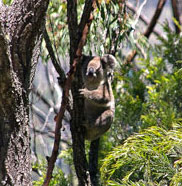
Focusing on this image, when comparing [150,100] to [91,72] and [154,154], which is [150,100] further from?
[154,154]

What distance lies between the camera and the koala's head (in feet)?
12.1

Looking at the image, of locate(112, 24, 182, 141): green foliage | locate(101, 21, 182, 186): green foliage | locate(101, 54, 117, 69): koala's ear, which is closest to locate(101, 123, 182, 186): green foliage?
locate(101, 21, 182, 186): green foliage

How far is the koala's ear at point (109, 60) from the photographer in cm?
376

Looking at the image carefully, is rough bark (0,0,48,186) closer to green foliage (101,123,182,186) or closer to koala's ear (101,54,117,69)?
green foliage (101,123,182,186)

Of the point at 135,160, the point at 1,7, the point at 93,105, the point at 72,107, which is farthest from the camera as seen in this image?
the point at 93,105

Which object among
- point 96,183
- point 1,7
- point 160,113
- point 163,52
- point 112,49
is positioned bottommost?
point 96,183

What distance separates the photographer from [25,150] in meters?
2.28

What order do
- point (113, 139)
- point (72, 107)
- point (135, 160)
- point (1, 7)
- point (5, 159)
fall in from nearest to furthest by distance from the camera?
1. point (5, 159)
2. point (1, 7)
3. point (135, 160)
4. point (72, 107)
5. point (113, 139)

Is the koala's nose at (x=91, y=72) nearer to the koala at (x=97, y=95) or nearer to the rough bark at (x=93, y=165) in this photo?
the koala at (x=97, y=95)

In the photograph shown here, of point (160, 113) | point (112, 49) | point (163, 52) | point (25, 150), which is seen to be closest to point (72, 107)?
point (25, 150)

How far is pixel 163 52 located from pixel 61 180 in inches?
83.5

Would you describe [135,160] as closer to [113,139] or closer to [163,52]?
[113,139]

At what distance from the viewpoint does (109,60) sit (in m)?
3.79

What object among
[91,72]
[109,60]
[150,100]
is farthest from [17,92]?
[150,100]
